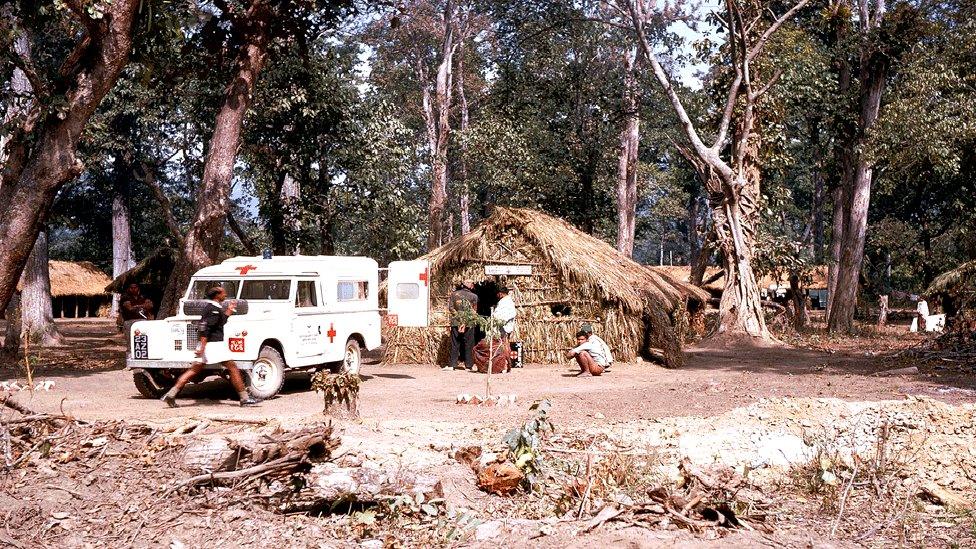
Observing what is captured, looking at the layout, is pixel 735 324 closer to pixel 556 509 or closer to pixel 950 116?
pixel 950 116

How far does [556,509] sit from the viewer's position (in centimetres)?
750

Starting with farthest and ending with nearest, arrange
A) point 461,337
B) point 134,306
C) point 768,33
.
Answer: point 768,33 → point 461,337 → point 134,306

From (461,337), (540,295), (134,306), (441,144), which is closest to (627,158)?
(441,144)

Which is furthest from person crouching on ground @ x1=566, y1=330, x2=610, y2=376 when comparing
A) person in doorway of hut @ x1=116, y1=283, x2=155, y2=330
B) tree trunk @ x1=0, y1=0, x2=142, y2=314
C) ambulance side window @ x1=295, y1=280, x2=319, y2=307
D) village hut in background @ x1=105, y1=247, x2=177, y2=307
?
village hut in background @ x1=105, y1=247, x2=177, y2=307

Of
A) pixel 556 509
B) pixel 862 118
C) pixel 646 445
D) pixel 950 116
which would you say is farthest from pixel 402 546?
pixel 862 118

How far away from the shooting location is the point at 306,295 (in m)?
14.1

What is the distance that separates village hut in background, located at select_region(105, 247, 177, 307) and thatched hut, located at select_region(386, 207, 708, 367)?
594 inches

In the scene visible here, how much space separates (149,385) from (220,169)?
5.69 meters

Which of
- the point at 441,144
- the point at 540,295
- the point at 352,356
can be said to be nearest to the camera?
the point at 352,356

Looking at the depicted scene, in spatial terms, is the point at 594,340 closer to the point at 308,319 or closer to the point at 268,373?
the point at 308,319

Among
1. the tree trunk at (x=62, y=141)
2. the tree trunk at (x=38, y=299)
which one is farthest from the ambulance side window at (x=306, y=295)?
the tree trunk at (x=38, y=299)

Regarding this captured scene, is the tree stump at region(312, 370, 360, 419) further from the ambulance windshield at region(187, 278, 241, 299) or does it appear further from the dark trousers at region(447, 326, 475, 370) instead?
the dark trousers at region(447, 326, 475, 370)

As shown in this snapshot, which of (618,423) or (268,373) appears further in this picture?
(268,373)

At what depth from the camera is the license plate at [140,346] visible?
40.7 ft
